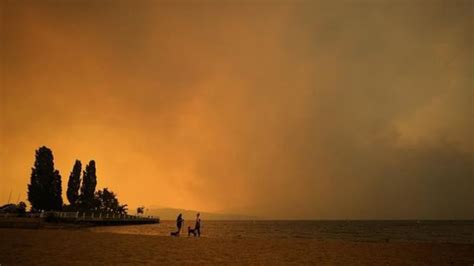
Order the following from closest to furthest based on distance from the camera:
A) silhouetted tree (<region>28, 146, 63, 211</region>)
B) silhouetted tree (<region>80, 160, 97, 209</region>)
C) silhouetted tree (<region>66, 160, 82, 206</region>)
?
silhouetted tree (<region>28, 146, 63, 211</region>) < silhouetted tree (<region>66, 160, 82, 206</region>) < silhouetted tree (<region>80, 160, 97, 209</region>)

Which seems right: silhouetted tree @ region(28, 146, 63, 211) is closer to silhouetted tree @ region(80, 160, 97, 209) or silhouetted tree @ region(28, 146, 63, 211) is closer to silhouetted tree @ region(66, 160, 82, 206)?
silhouetted tree @ region(66, 160, 82, 206)

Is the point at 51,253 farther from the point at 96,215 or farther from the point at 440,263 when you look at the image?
the point at 96,215

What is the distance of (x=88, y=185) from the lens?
8875 cm

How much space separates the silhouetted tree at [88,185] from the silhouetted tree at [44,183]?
1407 cm

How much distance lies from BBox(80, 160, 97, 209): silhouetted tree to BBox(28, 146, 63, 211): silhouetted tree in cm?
1407

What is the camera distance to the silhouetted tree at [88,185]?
8825 centimetres

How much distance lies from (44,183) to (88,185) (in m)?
17.8

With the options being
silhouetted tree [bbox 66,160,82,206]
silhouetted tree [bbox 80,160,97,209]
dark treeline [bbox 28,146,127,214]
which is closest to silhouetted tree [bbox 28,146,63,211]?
dark treeline [bbox 28,146,127,214]

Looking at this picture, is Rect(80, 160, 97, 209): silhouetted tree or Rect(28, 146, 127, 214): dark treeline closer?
Rect(28, 146, 127, 214): dark treeline

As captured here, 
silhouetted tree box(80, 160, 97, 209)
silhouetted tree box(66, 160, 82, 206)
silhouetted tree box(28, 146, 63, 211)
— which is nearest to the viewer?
silhouetted tree box(28, 146, 63, 211)

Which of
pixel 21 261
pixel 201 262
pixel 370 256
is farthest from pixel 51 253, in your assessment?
pixel 370 256

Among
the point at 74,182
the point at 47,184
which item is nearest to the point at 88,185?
the point at 74,182

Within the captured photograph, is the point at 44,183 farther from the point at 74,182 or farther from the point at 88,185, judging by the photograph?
the point at 88,185

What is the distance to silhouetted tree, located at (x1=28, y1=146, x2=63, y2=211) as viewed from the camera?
71312mm
